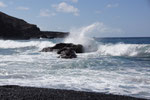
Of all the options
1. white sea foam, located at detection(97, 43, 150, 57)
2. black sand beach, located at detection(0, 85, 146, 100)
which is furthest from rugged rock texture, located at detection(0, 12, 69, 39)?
black sand beach, located at detection(0, 85, 146, 100)

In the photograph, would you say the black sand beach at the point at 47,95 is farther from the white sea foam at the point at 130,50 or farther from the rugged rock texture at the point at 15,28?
the rugged rock texture at the point at 15,28

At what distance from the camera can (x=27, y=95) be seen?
598cm

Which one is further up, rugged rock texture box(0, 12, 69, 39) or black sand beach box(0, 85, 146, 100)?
rugged rock texture box(0, 12, 69, 39)

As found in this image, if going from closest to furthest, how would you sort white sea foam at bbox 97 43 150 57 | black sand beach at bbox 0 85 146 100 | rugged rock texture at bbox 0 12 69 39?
black sand beach at bbox 0 85 146 100 < white sea foam at bbox 97 43 150 57 < rugged rock texture at bbox 0 12 69 39

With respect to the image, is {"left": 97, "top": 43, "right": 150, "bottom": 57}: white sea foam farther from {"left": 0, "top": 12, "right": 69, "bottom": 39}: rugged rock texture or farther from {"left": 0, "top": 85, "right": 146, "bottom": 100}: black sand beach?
{"left": 0, "top": 12, "right": 69, "bottom": 39}: rugged rock texture

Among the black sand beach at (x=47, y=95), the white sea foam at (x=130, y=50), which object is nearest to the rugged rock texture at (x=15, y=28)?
the white sea foam at (x=130, y=50)

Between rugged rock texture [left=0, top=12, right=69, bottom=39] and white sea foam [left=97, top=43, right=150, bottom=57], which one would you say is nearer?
white sea foam [left=97, top=43, right=150, bottom=57]

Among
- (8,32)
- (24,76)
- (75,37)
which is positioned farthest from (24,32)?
(24,76)

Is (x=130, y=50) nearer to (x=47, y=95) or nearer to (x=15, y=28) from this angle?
(x=47, y=95)

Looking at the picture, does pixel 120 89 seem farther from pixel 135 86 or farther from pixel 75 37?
pixel 75 37

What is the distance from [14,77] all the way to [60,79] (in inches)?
77.3

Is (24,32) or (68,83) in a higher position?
(24,32)

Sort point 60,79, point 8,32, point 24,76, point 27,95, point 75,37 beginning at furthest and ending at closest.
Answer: point 8,32 → point 75,37 → point 24,76 → point 60,79 → point 27,95

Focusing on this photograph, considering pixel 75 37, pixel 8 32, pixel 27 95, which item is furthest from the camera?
pixel 8 32
